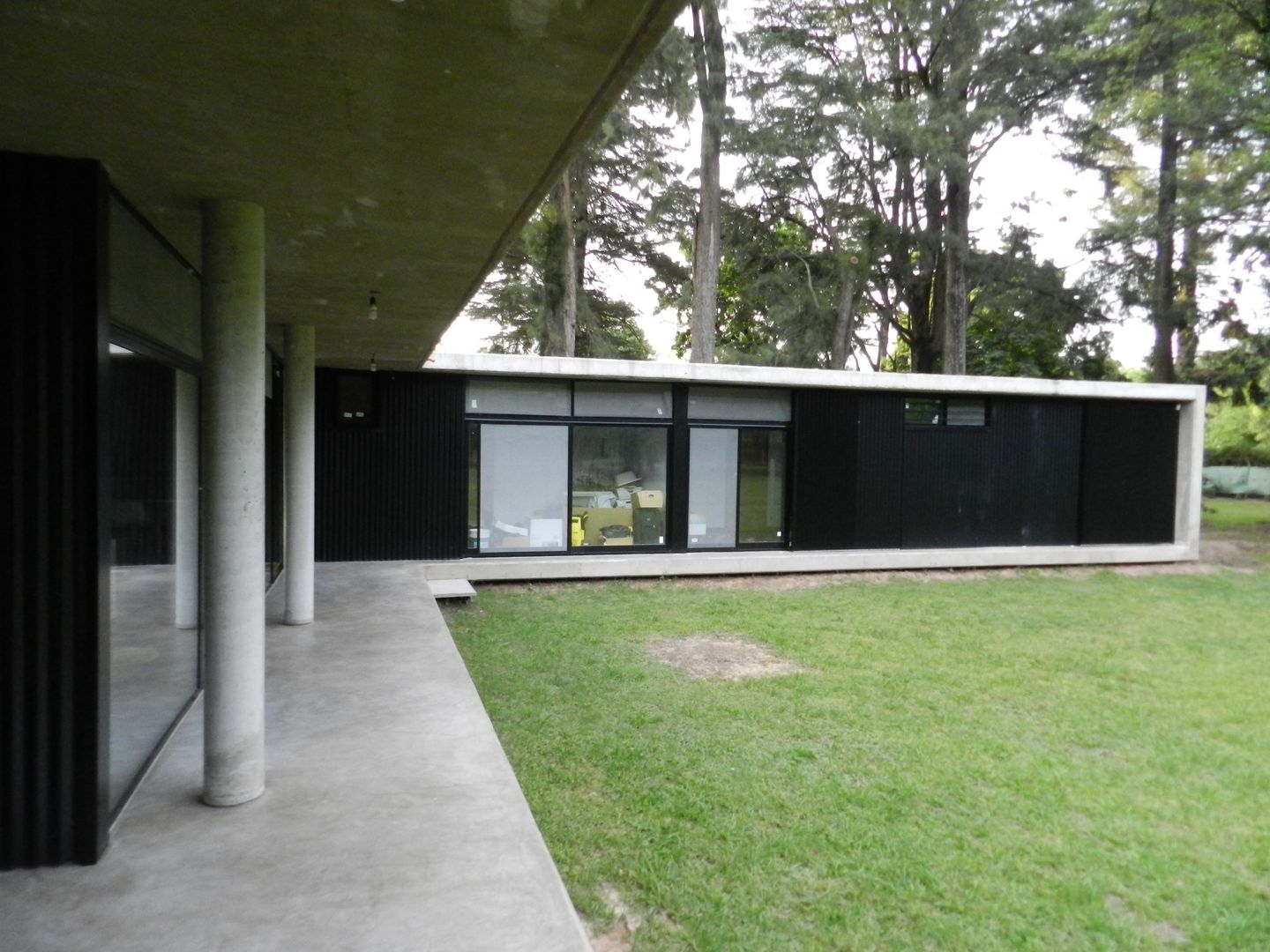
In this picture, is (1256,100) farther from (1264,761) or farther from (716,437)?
(1264,761)

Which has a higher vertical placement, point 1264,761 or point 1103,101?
point 1103,101

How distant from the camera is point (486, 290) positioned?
62.4 ft

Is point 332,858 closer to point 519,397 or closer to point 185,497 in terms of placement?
point 185,497

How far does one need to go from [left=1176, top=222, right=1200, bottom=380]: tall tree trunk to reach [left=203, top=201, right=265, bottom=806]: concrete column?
20.4m

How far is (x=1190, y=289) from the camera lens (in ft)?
68.2

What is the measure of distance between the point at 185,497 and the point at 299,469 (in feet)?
7.33

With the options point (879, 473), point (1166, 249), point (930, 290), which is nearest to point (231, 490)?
point (879, 473)

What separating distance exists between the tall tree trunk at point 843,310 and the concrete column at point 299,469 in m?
14.9

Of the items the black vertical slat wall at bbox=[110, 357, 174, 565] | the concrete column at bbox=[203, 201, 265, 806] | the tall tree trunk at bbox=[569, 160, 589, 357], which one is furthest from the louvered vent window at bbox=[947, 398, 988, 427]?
the concrete column at bbox=[203, 201, 265, 806]

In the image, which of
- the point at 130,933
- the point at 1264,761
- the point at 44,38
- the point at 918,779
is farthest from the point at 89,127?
the point at 1264,761

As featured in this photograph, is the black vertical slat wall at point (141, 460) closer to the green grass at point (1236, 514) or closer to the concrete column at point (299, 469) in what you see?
the concrete column at point (299, 469)

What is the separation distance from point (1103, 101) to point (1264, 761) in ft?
56.2

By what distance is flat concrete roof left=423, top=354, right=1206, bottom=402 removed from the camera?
33.5 feet

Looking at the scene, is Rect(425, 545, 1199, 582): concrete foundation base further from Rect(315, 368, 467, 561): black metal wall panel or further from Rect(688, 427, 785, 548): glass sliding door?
Rect(315, 368, 467, 561): black metal wall panel
